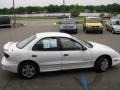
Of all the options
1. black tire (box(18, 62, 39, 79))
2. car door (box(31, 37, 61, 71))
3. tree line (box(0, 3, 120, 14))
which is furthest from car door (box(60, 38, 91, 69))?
tree line (box(0, 3, 120, 14))

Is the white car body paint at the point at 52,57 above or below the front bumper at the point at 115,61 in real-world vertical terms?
above

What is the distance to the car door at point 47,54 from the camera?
8508mm

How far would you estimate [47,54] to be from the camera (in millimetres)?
8555

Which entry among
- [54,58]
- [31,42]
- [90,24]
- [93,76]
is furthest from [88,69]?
[90,24]

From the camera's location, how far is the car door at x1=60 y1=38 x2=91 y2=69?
873 cm

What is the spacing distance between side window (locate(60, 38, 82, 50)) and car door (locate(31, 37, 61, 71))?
215 millimetres

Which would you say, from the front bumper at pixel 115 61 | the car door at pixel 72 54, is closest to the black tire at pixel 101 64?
the front bumper at pixel 115 61

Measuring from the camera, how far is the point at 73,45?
889cm

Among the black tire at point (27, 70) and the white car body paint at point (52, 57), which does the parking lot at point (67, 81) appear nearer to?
the black tire at point (27, 70)

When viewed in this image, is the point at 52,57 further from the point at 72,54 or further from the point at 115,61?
the point at 115,61

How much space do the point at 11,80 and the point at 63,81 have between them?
1680mm

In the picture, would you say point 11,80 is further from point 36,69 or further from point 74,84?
point 74,84

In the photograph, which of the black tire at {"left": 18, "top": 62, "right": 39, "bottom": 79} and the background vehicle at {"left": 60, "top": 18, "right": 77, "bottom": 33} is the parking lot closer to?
the black tire at {"left": 18, "top": 62, "right": 39, "bottom": 79}

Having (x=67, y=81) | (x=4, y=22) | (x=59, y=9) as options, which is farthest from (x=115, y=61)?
Answer: (x=59, y=9)
